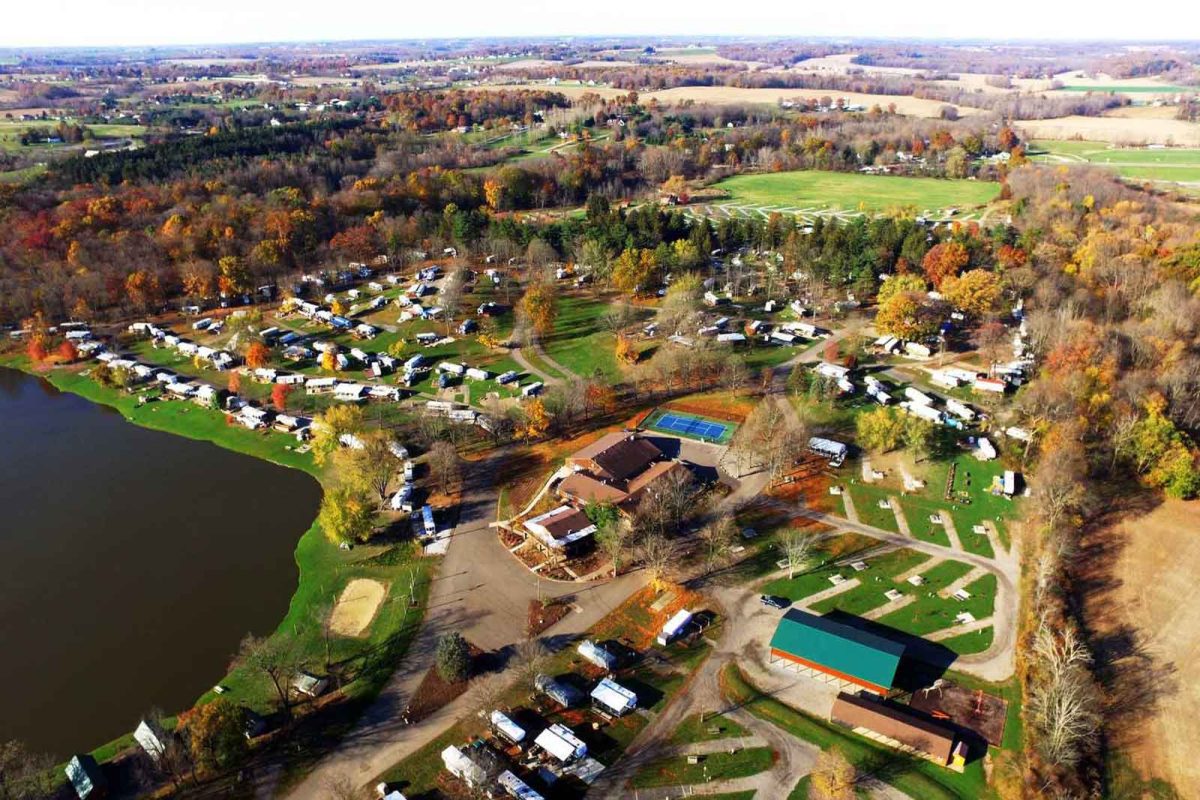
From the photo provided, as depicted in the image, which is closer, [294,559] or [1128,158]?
[294,559]

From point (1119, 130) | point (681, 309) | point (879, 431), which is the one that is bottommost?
point (879, 431)

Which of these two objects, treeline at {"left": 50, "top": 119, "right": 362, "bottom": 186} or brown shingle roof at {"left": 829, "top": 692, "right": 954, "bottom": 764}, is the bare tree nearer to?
brown shingle roof at {"left": 829, "top": 692, "right": 954, "bottom": 764}

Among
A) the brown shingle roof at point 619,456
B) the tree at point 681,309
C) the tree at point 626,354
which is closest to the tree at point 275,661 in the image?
the brown shingle roof at point 619,456

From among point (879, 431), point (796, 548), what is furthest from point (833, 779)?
point (879, 431)

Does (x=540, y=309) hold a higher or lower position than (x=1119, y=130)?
lower

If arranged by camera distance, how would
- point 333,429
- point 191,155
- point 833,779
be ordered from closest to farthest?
point 833,779
point 333,429
point 191,155

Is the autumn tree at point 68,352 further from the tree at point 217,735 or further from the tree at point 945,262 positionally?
the tree at point 945,262

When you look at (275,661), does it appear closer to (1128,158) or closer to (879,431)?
(879,431)
